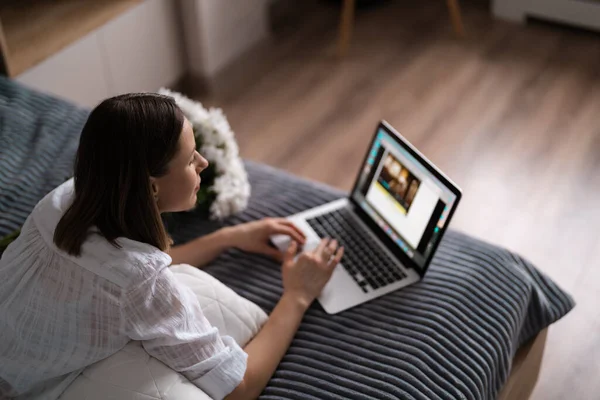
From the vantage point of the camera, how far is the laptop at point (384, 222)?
145 centimetres

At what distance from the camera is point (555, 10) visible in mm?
3244

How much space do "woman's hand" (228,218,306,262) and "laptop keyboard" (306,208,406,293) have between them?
0.28ft

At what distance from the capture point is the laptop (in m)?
1.45

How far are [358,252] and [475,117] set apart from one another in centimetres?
145

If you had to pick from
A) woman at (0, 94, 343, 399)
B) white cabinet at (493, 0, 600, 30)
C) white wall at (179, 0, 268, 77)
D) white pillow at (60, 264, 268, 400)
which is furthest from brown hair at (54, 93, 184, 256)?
white cabinet at (493, 0, 600, 30)

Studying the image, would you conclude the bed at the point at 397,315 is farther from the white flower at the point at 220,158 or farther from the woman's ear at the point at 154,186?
the woman's ear at the point at 154,186

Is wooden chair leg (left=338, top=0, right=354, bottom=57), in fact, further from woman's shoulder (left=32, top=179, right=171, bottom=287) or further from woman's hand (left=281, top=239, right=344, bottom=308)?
woman's shoulder (left=32, top=179, right=171, bottom=287)

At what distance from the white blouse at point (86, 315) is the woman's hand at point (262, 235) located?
15.3 inches

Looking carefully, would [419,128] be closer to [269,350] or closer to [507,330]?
[507,330]

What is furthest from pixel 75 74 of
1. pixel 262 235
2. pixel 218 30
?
pixel 262 235

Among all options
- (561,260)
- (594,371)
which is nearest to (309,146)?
(561,260)

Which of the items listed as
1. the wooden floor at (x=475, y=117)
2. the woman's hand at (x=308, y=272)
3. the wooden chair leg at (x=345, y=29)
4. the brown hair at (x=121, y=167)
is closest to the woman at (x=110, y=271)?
the brown hair at (x=121, y=167)

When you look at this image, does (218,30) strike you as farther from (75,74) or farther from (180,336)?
(180,336)

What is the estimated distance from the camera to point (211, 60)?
304 centimetres
